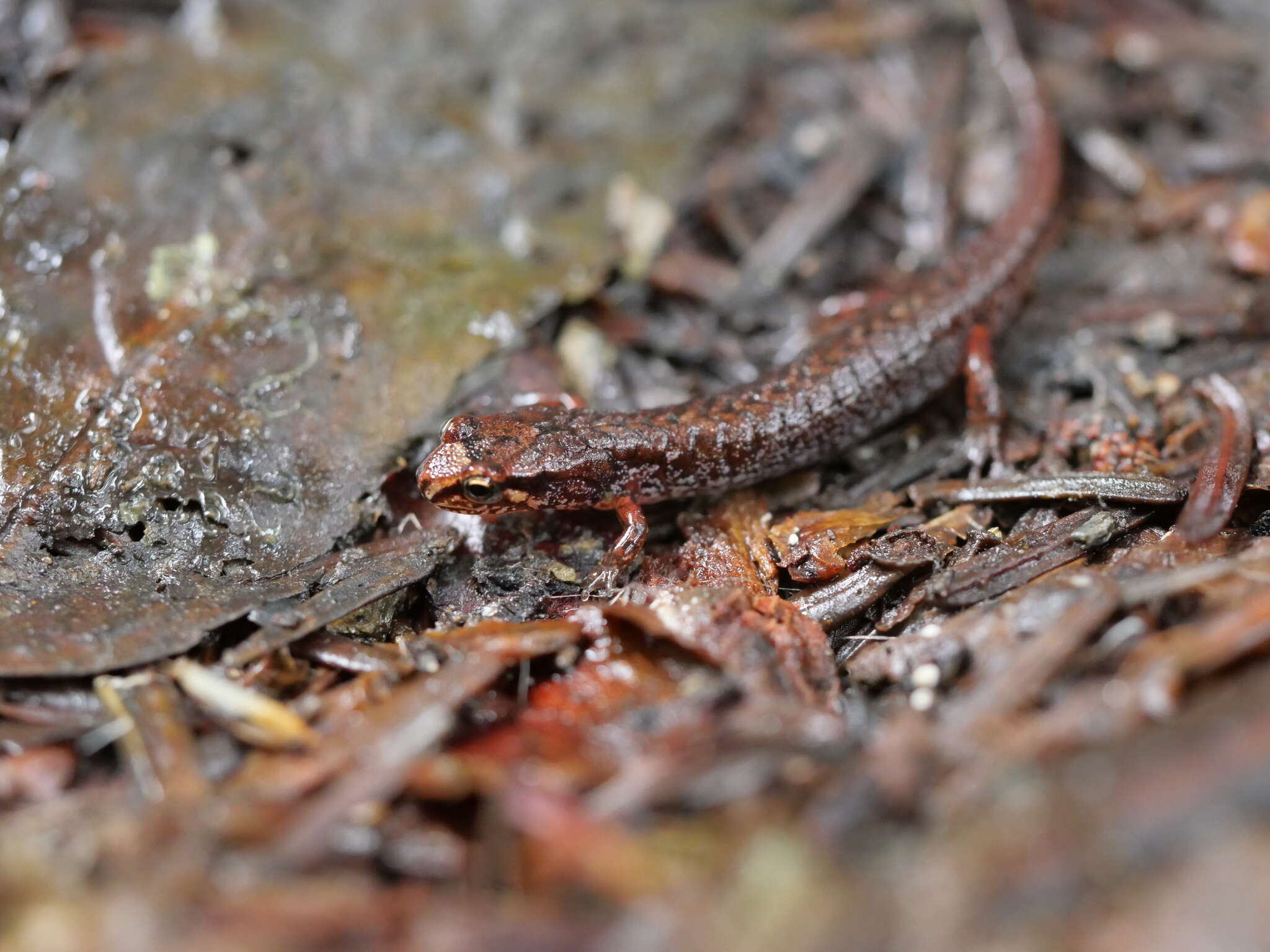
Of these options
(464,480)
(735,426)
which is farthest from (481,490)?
(735,426)

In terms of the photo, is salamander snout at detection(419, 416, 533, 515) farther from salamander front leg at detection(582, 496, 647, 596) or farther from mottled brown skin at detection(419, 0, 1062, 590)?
salamander front leg at detection(582, 496, 647, 596)

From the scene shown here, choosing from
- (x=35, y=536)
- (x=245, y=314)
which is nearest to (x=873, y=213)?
(x=245, y=314)

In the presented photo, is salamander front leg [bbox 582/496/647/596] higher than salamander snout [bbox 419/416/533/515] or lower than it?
lower

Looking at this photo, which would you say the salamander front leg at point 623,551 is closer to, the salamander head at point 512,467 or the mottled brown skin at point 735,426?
the mottled brown skin at point 735,426

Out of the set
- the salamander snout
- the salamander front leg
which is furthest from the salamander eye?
the salamander front leg

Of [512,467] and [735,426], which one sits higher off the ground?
[512,467]

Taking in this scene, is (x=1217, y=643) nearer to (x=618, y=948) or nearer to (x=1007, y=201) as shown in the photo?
(x=618, y=948)

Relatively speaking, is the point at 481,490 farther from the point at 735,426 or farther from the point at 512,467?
the point at 735,426
